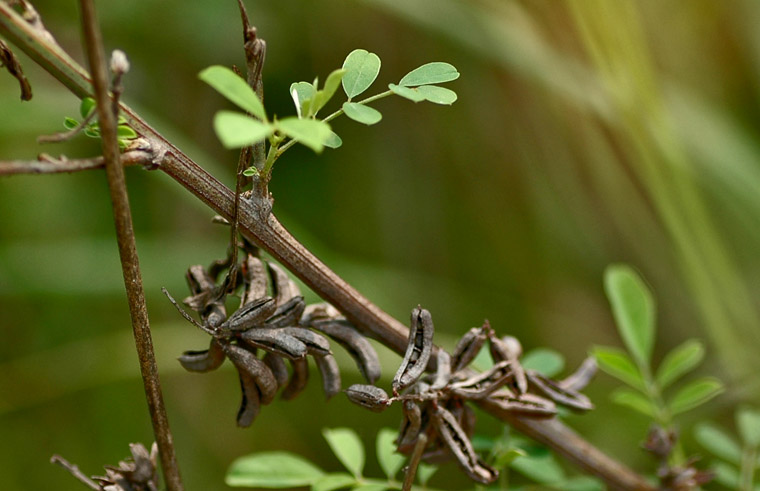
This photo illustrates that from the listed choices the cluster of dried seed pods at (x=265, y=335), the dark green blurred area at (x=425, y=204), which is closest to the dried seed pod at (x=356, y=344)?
the cluster of dried seed pods at (x=265, y=335)

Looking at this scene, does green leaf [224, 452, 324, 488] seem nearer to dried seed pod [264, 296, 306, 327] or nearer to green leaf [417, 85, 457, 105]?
dried seed pod [264, 296, 306, 327]

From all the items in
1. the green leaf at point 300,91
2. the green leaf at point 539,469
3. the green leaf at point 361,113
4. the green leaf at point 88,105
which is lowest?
the green leaf at point 539,469

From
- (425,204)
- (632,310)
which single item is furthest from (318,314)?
(425,204)

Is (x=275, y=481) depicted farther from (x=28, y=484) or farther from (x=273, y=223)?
(x=28, y=484)

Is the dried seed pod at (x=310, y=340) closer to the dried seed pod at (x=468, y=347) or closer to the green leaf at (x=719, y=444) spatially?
the dried seed pod at (x=468, y=347)

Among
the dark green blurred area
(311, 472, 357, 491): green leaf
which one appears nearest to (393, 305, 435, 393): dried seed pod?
(311, 472, 357, 491): green leaf

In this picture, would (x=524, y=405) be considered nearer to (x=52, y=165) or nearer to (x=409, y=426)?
(x=409, y=426)
